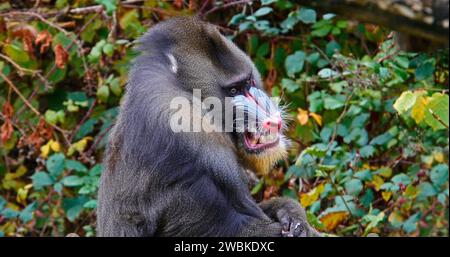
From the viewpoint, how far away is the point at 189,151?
4.23 meters

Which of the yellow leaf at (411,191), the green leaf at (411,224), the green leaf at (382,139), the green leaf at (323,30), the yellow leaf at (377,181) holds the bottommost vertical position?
the green leaf at (411,224)

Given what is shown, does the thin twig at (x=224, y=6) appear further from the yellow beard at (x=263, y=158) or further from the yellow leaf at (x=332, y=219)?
the yellow beard at (x=263, y=158)

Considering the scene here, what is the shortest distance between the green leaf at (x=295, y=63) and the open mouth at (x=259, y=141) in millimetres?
2279

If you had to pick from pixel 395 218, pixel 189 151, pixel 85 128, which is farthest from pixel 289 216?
pixel 85 128

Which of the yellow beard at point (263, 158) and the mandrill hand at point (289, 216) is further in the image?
the yellow beard at point (263, 158)

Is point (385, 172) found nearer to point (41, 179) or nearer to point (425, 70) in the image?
point (425, 70)

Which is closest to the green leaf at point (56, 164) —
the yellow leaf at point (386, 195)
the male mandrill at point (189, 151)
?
the male mandrill at point (189, 151)

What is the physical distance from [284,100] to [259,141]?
2.27 metres

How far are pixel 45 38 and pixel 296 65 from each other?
219 centimetres

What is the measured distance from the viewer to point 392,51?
20.0ft

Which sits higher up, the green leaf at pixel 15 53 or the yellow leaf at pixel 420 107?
the yellow leaf at pixel 420 107

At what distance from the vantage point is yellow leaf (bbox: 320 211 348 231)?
19.5 ft

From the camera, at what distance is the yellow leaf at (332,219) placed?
5943 mm
